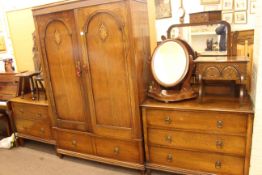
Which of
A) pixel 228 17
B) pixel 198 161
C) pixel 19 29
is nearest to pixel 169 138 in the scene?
pixel 198 161

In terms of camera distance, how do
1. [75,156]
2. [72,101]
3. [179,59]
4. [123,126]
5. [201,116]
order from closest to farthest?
[201,116], [179,59], [123,126], [72,101], [75,156]

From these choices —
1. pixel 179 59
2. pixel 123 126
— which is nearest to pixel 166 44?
pixel 179 59

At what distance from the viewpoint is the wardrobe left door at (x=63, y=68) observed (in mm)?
2164

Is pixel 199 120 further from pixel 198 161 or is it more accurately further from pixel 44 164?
pixel 44 164

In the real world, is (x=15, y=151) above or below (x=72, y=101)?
below

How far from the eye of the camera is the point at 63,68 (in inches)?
90.5

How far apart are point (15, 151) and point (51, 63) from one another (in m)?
1.42

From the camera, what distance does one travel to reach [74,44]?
215 centimetres

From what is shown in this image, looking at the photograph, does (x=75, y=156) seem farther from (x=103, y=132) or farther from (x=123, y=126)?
(x=123, y=126)

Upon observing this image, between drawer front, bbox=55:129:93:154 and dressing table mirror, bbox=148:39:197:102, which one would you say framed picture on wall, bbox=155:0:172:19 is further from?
drawer front, bbox=55:129:93:154

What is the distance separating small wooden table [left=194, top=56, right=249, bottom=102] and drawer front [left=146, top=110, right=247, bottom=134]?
174 mm

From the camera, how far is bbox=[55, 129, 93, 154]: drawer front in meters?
2.39

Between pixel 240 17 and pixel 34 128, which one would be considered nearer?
pixel 240 17

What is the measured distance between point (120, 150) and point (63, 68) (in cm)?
103
